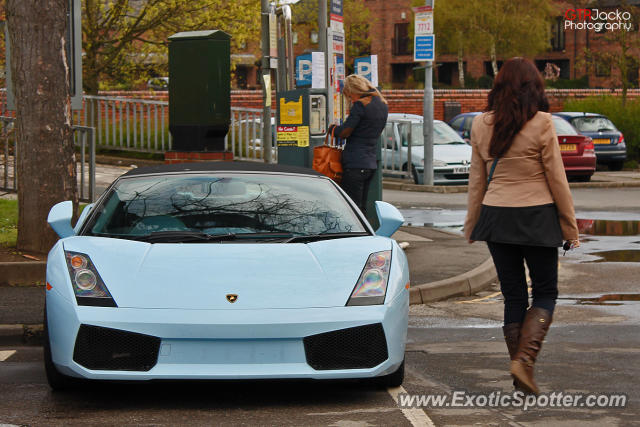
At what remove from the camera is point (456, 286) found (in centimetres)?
1012

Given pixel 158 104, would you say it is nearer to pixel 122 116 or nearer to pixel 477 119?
pixel 122 116

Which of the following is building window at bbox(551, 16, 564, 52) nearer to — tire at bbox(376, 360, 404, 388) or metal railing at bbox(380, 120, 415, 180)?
metal railing at bbox(380, 120, 415, 180)

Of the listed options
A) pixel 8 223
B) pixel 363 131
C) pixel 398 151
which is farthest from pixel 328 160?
pixel 398 151

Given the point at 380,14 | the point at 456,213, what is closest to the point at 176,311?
the point at 456,213

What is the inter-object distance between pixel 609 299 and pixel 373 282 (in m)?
4.63

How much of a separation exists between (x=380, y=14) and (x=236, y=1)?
4926cm

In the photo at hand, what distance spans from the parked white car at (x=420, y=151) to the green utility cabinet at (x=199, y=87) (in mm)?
10929

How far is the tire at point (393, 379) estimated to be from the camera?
5.87m

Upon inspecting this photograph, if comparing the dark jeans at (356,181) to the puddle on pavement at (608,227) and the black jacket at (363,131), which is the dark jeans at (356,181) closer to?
the black jacket at (363,131)

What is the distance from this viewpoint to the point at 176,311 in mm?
5387

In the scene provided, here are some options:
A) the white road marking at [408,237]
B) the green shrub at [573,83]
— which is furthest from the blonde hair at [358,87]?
the green shrub at [573,83]

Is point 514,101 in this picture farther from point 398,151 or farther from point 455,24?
point 455,24

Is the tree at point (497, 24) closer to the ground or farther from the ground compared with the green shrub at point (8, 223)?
farther from the ground

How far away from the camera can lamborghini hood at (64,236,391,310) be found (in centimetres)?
547
